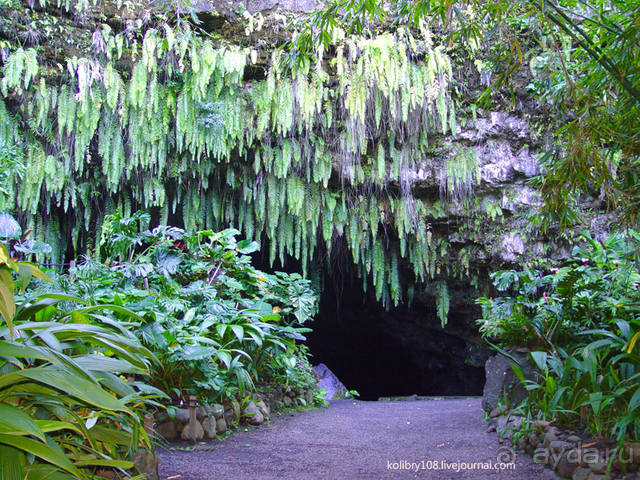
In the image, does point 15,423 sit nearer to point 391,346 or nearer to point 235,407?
point 235,407

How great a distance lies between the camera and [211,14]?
615 cm

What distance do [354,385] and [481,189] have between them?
24.6 ft

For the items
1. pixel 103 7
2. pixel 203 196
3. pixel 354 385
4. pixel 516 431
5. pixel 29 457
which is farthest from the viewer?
pixel 354 385

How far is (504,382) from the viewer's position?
143 inches

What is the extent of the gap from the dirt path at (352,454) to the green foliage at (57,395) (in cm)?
52

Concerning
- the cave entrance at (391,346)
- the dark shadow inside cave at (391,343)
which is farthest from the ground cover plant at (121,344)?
the cave entrance at (391,346)

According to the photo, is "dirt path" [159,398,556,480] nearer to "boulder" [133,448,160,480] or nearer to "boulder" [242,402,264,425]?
"boulder" [242,402,264,425]

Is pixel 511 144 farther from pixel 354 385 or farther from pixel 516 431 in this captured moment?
pixel 354 385

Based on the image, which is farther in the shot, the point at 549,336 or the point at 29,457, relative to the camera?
the point at 549,336

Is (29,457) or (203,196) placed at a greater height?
(203,196)

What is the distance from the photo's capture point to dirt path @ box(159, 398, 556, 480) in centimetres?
241

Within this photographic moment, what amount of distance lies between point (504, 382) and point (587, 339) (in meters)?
0.73

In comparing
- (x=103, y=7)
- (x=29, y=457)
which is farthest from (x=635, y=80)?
(x=103, y=7)

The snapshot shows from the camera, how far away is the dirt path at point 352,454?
2.41m
